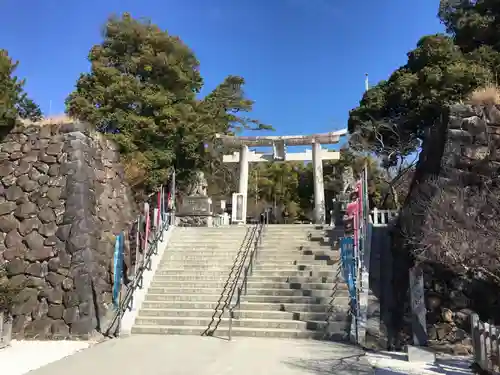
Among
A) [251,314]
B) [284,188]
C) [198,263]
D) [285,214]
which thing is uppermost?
[284,188]

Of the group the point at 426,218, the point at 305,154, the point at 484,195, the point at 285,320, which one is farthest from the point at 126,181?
the point at 305,154

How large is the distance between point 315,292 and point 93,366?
4858mm

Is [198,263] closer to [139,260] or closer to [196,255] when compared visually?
[196,255]

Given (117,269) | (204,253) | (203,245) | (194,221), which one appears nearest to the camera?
(117,269)

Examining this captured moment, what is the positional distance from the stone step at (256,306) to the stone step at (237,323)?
16.0 inches

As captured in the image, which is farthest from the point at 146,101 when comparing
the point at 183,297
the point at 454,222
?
the point at 454,222

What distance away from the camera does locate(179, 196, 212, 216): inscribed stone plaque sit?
1630 cm

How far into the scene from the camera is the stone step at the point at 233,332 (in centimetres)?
786

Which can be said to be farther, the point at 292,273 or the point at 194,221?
the point at 194,221

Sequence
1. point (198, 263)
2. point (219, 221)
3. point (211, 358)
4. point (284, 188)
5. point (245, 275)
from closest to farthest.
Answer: point (211, 358)
point (245, 275)
point (198, 263)
point (219, 221)
point (284, 188)

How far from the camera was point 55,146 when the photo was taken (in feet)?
30.8

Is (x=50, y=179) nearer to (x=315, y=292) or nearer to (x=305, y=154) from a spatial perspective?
(x=315, y=292)

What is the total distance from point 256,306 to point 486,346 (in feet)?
15.8

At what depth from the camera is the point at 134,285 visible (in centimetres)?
935
